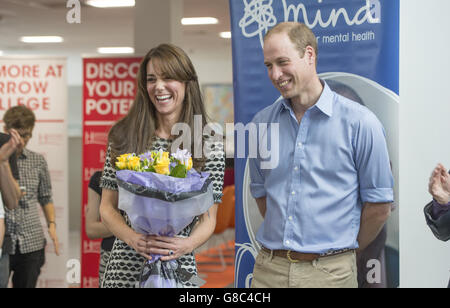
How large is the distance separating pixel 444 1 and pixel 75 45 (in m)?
7.72

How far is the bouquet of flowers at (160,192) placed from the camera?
6.33 ft

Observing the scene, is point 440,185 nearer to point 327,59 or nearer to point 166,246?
point 327,59

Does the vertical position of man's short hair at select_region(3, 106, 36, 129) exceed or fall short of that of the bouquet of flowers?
it exceeds it

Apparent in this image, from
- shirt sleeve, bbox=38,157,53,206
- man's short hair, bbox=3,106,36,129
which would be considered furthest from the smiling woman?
man's short hair, bbox=3,106,36,129

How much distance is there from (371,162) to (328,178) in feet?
0.57

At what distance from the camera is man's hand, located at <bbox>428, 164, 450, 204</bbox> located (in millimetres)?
2365

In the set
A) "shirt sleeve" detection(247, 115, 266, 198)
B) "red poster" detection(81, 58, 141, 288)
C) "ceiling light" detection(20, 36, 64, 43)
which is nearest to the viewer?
"shirt sleeve" detection(247, 115, 266, 198)

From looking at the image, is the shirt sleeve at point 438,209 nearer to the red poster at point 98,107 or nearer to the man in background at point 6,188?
the man in background at point 6,188

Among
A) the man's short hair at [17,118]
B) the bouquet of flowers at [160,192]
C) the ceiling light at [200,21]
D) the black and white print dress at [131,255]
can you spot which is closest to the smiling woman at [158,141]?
the black and white print dress at [131,255]

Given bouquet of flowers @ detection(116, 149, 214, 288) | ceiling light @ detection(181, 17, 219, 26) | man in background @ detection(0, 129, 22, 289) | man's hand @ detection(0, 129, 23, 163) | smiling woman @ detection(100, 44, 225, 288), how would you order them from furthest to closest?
ceiling light @ detection(181, 17, 219, 26) < man's hand @ detection(0, 129, 23, 163) < man in background @ detection(0, 129, 22, 289) < smiling woman @ detection(100, 44, 225, 288) < bouquet of flowers @ detection(116, 149, 214, 288)

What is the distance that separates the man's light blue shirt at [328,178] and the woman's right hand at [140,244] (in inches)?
20.0

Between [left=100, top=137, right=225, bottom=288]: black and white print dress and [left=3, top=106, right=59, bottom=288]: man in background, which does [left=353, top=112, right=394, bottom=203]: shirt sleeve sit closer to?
[left=100, top=137, right=225, bottom=288]: black and white print dress

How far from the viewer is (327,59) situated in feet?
8.59

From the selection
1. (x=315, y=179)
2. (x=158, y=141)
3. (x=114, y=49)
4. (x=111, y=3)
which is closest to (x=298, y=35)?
(x=315, y=179)
